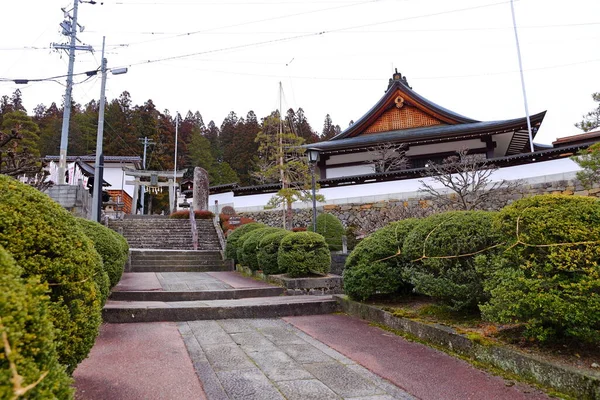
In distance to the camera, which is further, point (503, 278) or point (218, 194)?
point (218, 194)

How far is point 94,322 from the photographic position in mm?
2402

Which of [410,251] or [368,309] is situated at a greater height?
[410,251]

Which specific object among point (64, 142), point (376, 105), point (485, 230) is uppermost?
point (376, 105)

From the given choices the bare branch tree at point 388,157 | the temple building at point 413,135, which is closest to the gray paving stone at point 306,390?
the bare branch tree at point 388,157

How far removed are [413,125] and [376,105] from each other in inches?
98.7

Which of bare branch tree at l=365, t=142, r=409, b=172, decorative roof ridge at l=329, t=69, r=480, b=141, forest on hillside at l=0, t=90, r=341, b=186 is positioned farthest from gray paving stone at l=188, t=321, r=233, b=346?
forest on hillside at l=0, t=90, r=341, b=186

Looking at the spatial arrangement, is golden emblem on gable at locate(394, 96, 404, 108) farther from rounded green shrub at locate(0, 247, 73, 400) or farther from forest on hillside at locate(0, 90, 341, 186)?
rounded green shrub at locate(0, 247, 73, 400)

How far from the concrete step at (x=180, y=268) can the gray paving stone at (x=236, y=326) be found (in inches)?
271

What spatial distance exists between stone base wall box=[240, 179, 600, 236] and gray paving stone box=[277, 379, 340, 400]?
31.1 feet

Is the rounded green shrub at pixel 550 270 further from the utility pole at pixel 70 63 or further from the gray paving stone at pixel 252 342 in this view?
the utility pole at pixel 70 63

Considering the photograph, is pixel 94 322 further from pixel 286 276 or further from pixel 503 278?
pixel 286 276

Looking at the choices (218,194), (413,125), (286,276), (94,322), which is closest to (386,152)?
(413,125)

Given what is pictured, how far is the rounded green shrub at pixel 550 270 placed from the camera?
8.84 ft

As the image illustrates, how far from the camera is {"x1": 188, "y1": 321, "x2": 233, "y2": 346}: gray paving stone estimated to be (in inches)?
162
